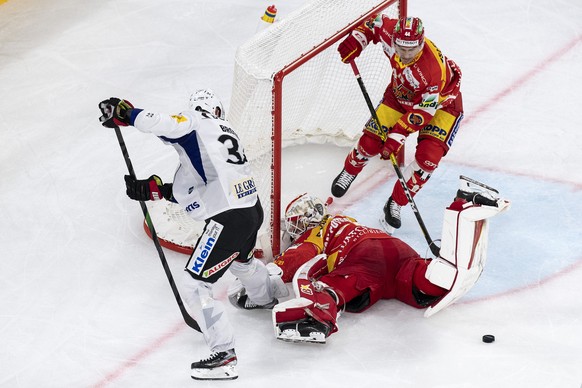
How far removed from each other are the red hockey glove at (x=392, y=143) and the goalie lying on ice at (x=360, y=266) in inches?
15.2

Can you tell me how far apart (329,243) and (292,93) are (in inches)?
39.1

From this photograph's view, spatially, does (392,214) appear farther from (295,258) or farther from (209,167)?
(209,167)

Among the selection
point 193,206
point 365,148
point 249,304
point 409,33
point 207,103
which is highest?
point 207,103

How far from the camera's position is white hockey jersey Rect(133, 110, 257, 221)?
4.69 metres

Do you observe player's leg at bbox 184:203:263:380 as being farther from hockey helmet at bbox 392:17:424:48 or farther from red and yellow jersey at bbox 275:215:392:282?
hockey helmet at bbox 392:17:424:48

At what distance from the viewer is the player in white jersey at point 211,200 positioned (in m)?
4.70

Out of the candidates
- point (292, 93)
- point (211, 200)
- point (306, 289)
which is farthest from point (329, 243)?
point (292, 93)

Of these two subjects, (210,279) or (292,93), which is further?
(292,93)

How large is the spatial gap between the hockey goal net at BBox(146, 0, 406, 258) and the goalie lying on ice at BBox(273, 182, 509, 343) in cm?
25

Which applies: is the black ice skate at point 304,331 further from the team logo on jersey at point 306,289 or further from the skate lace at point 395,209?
the skate lace at point 395,209

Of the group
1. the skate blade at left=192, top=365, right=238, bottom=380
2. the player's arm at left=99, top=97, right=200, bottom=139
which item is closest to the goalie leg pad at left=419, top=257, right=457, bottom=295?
the skate blade at left=192, top=365, right=238, bottom=380

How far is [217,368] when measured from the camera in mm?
4766

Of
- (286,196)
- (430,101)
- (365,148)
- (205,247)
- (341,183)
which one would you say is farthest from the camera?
(286,196)

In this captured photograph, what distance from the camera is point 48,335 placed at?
5.09 meters
